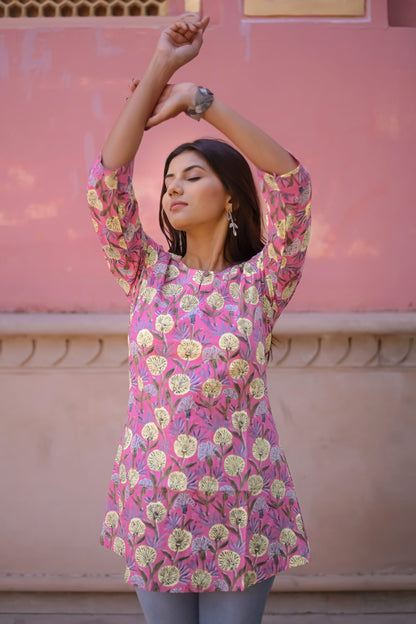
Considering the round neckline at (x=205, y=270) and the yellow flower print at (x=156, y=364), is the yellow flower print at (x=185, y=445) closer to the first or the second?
the yellow flower print at (x=156, y=364)

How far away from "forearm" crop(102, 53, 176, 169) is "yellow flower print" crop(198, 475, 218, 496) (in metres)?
0.67

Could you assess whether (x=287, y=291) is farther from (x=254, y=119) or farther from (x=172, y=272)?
(x=254, y=119)

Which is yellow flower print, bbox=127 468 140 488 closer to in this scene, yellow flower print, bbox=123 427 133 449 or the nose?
yellow flower print, bbox=123 427 133 449

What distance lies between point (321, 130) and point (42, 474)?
1.93 meters

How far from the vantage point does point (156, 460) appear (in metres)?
1.33

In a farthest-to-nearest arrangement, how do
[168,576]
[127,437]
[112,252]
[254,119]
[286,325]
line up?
[254,119] < [286,325] < [112,252] < [127,437] < [168,576]

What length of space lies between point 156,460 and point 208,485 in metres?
0.11

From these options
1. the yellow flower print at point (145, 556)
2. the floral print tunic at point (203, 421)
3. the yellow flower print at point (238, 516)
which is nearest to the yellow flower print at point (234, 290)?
the floral print tunic at point (203, 421)

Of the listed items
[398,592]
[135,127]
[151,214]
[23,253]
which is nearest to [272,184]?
[135,127]

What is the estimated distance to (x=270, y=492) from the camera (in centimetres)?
137

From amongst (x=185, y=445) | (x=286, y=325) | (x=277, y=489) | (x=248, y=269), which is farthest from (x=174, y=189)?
(x=286, y=325)

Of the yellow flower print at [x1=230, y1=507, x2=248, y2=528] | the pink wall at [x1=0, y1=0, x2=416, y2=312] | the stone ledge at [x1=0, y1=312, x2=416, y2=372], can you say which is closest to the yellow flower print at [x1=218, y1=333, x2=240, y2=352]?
the yellow flower print at [x1=230, y1=507, x2=248, y2=528]

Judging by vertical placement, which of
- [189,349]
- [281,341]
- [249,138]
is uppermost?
[249,138]

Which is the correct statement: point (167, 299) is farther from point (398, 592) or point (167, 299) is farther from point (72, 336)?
point (398, 592)
